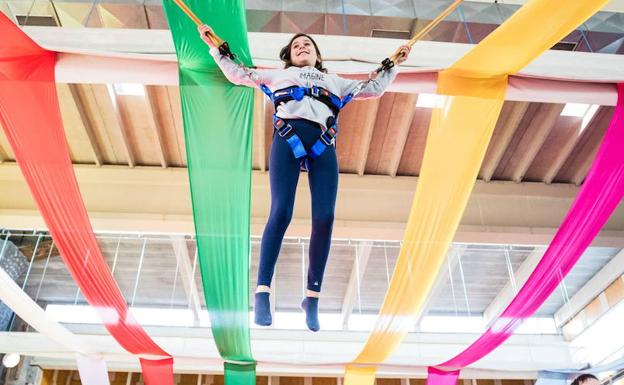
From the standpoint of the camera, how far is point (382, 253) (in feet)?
22.5

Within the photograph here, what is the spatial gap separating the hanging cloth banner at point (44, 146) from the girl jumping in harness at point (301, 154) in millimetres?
1059

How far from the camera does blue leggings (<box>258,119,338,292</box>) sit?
73.5 inches

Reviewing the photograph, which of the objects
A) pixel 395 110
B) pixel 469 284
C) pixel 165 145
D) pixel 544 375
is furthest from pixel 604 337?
pixel 165 145

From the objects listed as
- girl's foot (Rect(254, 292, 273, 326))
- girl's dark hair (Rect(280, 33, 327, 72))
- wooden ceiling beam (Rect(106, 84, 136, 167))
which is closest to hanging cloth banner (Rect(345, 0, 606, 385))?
girl's dark hair (Rect(280, 33, 327, 72))

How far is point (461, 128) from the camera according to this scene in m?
2.77

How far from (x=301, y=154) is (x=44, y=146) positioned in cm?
158

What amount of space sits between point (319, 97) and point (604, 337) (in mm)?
6906

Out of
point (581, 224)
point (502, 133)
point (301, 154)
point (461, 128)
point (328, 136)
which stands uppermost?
point (502, 133)

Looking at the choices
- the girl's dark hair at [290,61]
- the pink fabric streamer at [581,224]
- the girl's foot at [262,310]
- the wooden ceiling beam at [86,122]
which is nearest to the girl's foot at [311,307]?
the girl's foot at [262,310]

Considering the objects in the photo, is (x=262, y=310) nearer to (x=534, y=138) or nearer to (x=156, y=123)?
(x=156, y=123)

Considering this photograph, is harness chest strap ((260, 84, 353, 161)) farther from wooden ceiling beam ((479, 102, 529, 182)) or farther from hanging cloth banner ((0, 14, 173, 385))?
wooden ceiling beam ((479, 102, 529, 182))

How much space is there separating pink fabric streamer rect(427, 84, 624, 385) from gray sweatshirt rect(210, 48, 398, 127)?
1.52 m

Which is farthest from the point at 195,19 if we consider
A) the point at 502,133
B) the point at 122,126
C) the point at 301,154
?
the point at 502,133

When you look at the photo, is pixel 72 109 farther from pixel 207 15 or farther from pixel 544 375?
pixel 544 375
